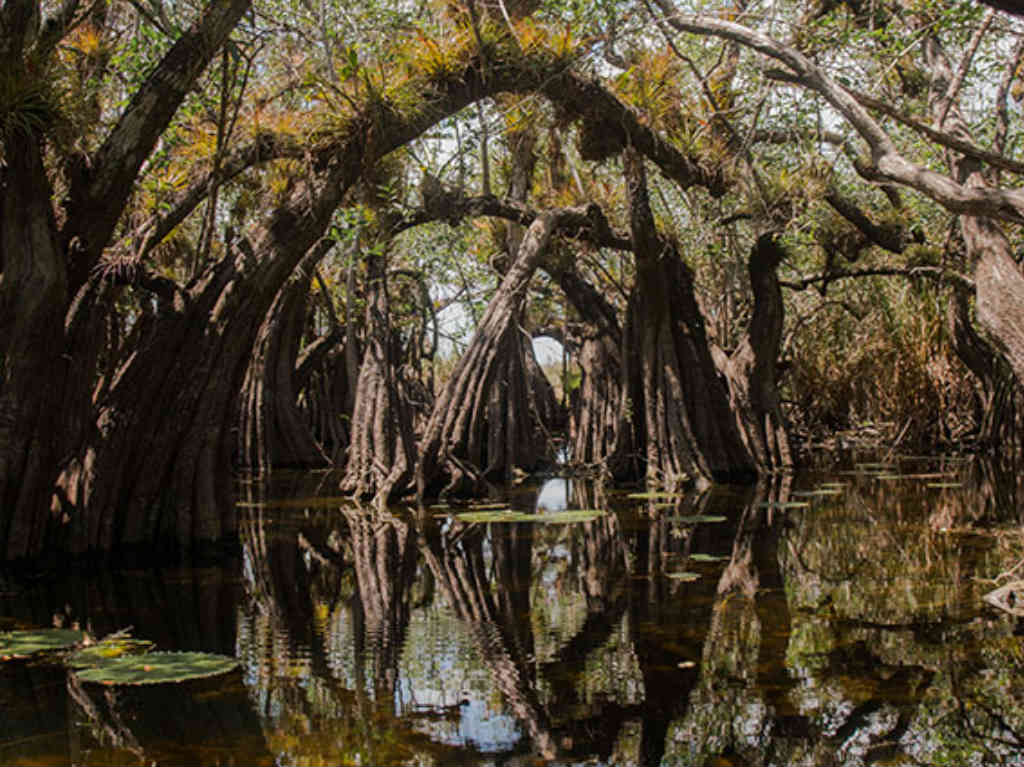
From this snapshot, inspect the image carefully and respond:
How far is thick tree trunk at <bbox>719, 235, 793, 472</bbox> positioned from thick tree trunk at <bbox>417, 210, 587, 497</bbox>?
7.46 feet

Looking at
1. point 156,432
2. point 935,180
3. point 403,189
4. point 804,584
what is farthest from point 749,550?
point 403,189

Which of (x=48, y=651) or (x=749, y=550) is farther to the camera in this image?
(x=749, y=550)

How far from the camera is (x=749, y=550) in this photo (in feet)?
21.5

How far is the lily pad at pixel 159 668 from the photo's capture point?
3.57 metres

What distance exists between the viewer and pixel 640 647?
4.11 metres

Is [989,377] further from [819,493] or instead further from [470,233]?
[470,233]

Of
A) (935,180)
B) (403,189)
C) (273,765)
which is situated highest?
(403,189)

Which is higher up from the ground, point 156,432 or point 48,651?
A: point 156,432

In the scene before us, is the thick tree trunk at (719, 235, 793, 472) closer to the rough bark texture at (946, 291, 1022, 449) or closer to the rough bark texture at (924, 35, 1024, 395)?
the rough bark texture at (946, 291, 1022, 449)

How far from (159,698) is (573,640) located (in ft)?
5.24

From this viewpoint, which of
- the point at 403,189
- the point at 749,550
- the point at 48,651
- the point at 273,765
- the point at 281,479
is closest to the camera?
the point at 273,765

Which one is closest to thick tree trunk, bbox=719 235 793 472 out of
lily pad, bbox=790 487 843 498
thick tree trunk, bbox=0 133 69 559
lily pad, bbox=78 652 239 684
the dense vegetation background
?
the dense vegetation background

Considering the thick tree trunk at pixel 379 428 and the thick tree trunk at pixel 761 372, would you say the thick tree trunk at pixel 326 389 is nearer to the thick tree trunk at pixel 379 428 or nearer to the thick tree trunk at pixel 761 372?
the thick tree trunk at pixel 379 428

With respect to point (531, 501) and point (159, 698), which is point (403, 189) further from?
point (159, 698)
